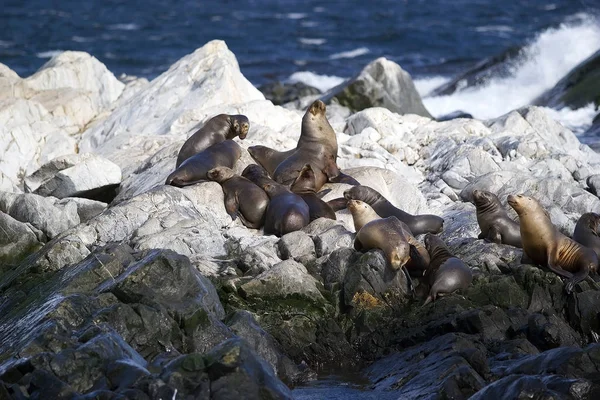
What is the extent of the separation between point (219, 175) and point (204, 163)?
35 centimetres

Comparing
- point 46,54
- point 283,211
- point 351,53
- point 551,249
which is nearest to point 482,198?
point 551,249

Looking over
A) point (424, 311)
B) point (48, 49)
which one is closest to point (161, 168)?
point (424, 311)

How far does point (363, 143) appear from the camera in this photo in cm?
1725

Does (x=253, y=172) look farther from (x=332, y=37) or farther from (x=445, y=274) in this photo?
(x=332, y=37)

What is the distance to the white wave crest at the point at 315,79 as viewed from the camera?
107 ft

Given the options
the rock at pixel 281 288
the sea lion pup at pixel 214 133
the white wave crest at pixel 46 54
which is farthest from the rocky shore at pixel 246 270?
the white wave crest at pixel 46 54

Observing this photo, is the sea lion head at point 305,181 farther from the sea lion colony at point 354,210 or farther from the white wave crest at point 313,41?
the white wave crest at point 313,41

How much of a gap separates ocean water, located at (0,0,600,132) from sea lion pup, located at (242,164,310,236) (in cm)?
1214

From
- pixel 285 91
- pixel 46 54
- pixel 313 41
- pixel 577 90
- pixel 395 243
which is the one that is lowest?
pixel 313 41

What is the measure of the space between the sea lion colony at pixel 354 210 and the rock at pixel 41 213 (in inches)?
58.6

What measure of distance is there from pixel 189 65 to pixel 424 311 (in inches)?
363

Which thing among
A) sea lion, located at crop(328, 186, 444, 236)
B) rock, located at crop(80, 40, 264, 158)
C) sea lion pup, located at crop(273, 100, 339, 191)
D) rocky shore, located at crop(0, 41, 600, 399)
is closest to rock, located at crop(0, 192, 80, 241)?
rocky shore, located at crop(0, 41, 600, 399)

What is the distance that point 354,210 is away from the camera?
13.3 metres

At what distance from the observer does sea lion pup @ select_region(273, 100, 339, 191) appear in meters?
15.1
